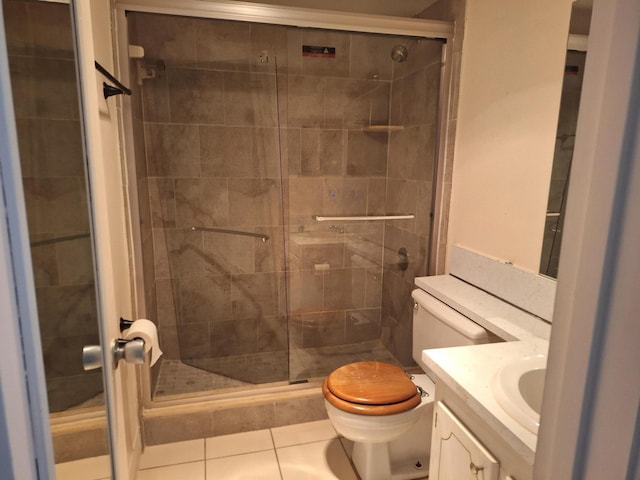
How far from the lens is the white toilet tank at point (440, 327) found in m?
1.61

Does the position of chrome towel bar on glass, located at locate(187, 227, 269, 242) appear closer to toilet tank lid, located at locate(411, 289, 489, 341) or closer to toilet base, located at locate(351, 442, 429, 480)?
toilet tank lid, located at locate(411, 289, 489, 341)

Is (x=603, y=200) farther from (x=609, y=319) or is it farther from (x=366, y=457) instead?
(x=366, y=457)

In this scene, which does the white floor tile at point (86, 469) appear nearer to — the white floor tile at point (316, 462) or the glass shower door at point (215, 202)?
the white floor tile at point (316, 462)

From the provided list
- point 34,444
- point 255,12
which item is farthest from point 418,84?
point 34,444

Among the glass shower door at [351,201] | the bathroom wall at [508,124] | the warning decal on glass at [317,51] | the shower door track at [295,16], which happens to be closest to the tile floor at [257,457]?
the glass shower door at [351,201]

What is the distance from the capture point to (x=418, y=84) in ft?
7.94

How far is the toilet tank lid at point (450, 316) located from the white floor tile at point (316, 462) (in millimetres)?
853

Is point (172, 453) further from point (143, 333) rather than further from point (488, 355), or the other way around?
point (488, 355)

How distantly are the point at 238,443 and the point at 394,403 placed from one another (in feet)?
3.07

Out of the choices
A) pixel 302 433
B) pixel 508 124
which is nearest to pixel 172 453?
pixel 302 433

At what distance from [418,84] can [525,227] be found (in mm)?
1198

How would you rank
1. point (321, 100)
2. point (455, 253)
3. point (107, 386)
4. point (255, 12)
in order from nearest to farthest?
point (107, 386), point (255, 12), point (455, 253), point (321, 100)

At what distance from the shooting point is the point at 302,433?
217 centimetres

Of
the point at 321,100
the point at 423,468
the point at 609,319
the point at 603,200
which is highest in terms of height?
the point at 321,100
